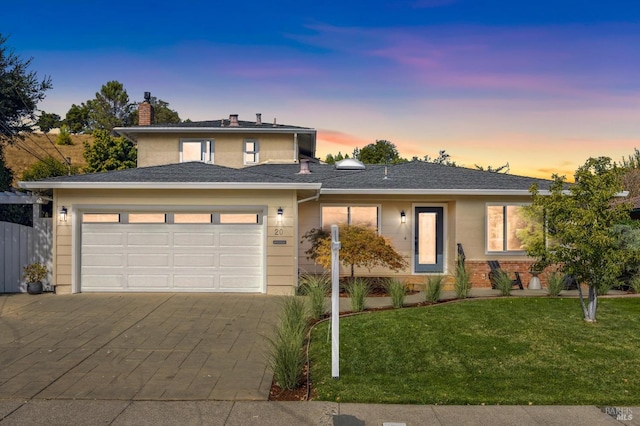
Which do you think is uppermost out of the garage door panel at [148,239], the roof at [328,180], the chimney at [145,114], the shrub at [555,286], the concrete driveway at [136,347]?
the chimney at [145,114]

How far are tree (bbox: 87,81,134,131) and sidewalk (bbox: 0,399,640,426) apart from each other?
61.1 metres

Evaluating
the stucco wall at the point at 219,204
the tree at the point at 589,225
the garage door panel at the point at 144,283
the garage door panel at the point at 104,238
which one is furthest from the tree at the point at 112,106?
the tree at the point at 589,225

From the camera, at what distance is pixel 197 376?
674 cm

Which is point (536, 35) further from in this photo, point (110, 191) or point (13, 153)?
point (13, 153)

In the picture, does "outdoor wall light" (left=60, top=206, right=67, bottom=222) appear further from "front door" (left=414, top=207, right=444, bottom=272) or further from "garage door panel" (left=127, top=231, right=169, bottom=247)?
"front door" (left=414, top=207, right=444, bottom=272)

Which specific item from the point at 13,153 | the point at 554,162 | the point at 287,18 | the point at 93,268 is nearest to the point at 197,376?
the point at 93,268

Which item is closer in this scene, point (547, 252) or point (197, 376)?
point (197, 376)

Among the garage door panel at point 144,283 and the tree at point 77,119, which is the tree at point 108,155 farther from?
the tree at point 77,119

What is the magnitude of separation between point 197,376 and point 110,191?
8.45 meters

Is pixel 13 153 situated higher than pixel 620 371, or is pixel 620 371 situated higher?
pixel 13 153

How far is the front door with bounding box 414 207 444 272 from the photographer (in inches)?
647

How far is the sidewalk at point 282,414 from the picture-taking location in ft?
17.2

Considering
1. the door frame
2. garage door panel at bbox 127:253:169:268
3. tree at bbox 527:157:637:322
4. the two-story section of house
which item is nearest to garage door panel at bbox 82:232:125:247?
garage door panel at bbox 127:253:169:268

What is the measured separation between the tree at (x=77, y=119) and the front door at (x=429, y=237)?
6225cm
